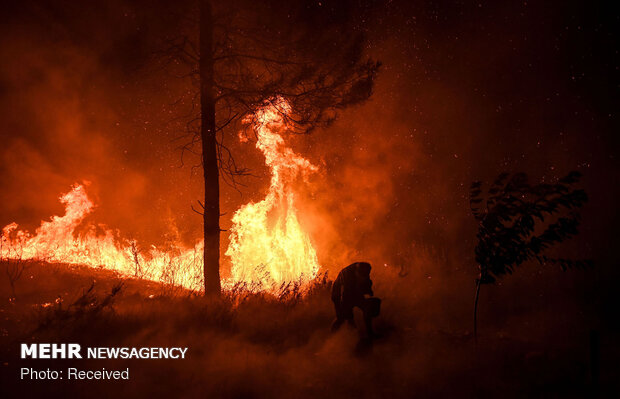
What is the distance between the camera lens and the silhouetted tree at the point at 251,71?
773 cm

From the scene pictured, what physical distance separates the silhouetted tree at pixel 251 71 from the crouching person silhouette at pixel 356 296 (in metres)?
2.74

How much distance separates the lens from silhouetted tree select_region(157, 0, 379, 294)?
25.3ft

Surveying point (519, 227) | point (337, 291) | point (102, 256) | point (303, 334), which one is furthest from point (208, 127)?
point (102, 256)

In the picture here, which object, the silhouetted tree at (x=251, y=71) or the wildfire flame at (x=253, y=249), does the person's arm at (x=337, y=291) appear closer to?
the silhouetted tree at (x=251, y=71)

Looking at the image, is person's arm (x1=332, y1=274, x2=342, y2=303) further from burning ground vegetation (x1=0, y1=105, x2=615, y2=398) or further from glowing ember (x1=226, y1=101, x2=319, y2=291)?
glowing ember (x1=226, y1=101, x2=319, y2=291)

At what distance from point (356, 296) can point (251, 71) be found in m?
4.87

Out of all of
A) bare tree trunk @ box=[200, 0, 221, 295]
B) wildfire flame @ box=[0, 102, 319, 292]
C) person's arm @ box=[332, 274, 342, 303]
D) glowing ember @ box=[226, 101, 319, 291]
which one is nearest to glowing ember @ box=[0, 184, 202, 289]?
wildfire flame @ box=[0, 102, 319, 292]

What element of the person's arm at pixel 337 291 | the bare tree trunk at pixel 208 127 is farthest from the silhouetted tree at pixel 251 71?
the person's arm at pixel 337 291

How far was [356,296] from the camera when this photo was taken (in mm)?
6199

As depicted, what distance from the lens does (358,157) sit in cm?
1461

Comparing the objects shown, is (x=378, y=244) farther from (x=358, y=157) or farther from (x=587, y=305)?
(x=587, y=305)

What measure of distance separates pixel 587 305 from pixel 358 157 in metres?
8.38

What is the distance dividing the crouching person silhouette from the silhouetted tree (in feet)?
8.98

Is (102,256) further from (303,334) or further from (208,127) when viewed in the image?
(303,334)
